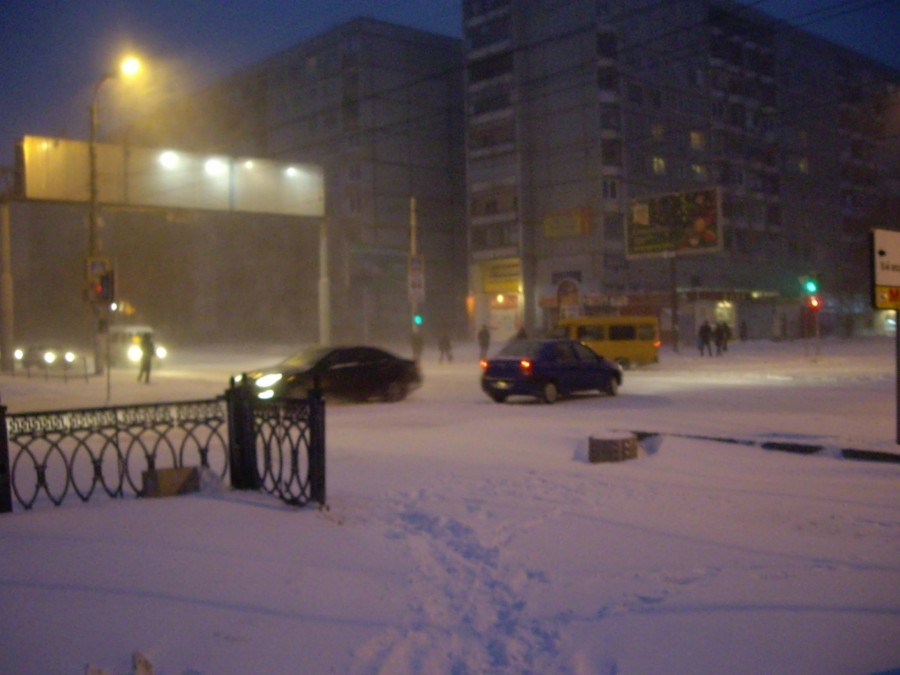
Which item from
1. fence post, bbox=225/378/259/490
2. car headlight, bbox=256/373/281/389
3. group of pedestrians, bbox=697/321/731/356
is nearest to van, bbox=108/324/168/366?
car headlight, bbox=256/373/281/389

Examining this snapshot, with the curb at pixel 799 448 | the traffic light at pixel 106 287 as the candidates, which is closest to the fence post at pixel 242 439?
the curb at pixel 799 448

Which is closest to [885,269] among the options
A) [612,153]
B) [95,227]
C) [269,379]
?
[269,379]

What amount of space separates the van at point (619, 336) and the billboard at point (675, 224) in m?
9.12

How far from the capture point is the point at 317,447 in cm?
786

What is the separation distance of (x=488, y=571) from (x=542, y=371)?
44.4 feet

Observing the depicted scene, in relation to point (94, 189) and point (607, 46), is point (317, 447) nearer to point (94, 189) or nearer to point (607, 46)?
point (94, 189)

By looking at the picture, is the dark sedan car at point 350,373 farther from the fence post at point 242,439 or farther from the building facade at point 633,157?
the building facade at point 633,157

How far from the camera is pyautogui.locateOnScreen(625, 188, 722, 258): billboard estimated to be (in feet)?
134

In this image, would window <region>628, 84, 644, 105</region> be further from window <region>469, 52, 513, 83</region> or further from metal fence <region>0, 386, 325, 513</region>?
metal fence <region>0, 386, 325, 513</region>

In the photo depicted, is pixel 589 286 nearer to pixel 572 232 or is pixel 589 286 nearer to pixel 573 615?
pixel 572 232

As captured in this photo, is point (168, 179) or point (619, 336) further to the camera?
point (168, 179)

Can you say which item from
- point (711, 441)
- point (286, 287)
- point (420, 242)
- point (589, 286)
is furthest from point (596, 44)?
point (711, 441)

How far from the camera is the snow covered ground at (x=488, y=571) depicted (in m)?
4.71

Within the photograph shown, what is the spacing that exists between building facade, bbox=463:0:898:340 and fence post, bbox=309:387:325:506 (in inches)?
1629
